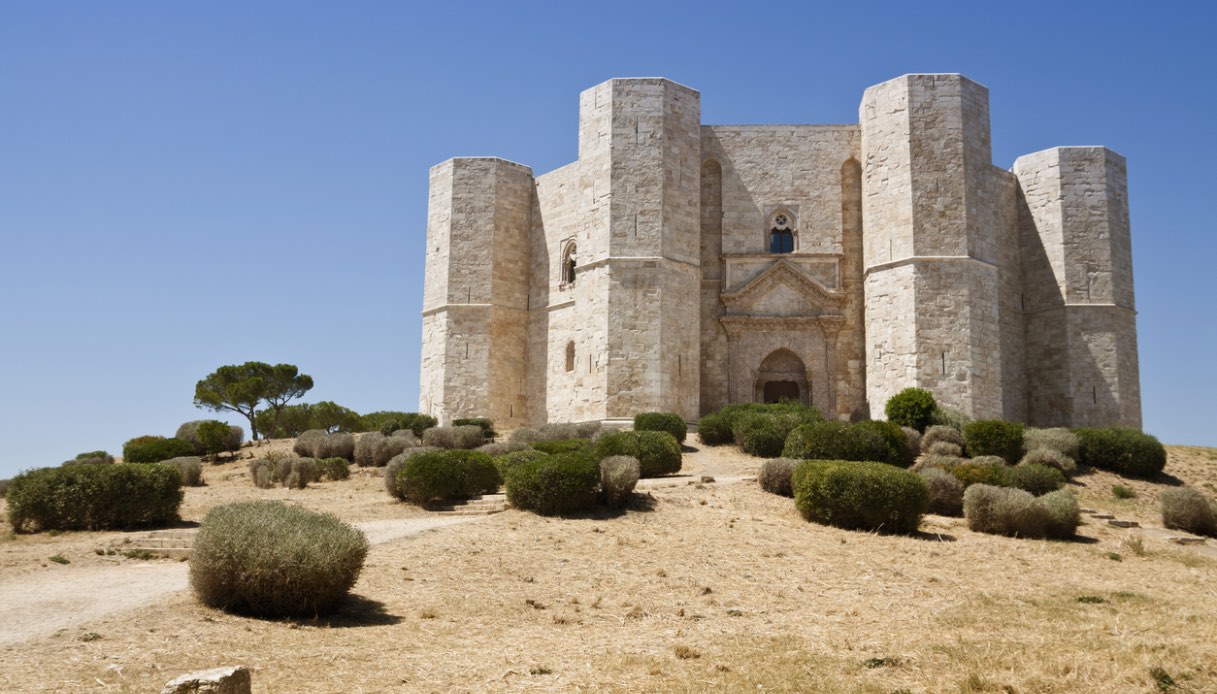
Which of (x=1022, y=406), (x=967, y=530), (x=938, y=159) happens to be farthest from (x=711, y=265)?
(x=967, y=530)

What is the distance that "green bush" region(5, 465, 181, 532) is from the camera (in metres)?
13.0

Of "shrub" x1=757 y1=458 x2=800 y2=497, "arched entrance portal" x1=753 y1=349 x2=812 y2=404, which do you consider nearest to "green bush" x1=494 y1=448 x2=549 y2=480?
"shrub" x1=757 y1=458 x2=800 y2=497

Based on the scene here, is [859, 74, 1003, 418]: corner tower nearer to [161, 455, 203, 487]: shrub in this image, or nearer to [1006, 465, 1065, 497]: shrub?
[1006, 465, 1065, 497]: shrub

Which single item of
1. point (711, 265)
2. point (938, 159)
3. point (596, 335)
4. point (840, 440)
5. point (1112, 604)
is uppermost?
point (938, 159)

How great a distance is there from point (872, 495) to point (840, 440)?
5023mm

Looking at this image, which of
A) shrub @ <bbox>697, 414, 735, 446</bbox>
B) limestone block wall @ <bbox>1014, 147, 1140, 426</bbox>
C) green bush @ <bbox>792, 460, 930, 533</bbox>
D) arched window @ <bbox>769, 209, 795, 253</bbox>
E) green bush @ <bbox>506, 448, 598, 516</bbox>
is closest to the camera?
green bush @ <bbox>792, 460, 930, 533</bbox>

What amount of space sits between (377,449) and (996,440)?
48.3 ft

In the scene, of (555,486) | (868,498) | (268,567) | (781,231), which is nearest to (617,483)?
(555,486)

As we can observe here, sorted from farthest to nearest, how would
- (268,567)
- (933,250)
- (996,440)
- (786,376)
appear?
(786,376)
(933,250)
(996,440)
(268,567)

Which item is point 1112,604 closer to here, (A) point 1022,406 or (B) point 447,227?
(A) point 1022,406

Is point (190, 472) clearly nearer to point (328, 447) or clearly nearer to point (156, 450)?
point (328, 447)

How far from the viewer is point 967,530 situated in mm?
14305

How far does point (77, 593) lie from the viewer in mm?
8719

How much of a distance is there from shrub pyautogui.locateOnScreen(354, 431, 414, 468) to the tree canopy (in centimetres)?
1573
